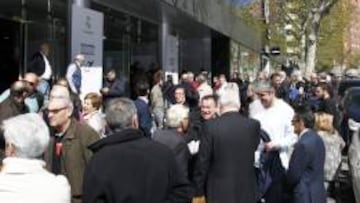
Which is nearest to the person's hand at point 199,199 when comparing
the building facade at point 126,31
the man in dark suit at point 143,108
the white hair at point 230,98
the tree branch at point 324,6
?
the white hair at point 230,98

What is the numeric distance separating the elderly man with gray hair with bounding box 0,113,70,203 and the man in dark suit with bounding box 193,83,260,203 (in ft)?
11.3

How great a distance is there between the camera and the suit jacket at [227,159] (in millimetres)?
8039

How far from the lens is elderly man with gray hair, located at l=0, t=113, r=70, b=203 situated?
4363 millimetres

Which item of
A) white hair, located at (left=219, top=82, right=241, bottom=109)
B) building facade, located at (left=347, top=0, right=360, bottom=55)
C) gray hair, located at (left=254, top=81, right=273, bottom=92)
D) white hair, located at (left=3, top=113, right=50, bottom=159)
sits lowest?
white hair, located at (left=3, top=113, right=50, bottom=159)

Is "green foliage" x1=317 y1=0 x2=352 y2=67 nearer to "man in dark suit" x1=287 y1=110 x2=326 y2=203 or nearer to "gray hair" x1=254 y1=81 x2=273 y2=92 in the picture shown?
"gray hair" x1=254 y1=81 x2=273 y2=92

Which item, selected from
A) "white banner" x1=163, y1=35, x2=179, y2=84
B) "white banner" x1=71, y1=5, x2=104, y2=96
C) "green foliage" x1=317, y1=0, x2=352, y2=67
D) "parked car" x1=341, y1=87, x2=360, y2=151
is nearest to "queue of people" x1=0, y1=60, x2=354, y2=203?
"white banner" x1=71, y1=5, x2=104, y2=96

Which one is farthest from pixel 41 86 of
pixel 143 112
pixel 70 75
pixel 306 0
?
pixel 306 0

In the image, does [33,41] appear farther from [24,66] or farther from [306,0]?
[306,0]

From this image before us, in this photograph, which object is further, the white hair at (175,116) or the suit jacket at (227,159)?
the white hair at (175,116)

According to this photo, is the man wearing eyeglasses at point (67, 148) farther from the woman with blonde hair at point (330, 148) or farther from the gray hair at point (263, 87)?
the woman with blonde hair at point (330, 148)

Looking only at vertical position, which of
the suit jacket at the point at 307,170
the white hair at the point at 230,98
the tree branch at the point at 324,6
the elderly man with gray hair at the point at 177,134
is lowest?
the suit jacket at the point at 307,170

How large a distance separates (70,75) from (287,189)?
534 centimetres

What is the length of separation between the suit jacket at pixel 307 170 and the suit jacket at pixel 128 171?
334 cm

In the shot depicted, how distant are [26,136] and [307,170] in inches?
184
